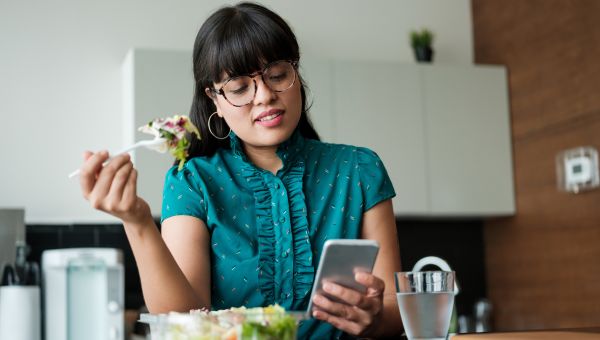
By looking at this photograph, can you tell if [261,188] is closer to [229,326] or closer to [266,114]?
[266,114]

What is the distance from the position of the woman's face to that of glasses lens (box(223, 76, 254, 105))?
1 cm

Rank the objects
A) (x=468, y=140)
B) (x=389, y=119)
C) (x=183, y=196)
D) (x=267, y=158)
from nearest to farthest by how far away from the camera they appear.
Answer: (x=183, y=196) → (x=267, y=158) → (x=389, y=119) → (x=468, y=140)

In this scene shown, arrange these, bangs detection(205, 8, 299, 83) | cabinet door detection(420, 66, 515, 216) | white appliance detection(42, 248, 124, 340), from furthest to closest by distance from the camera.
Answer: cabinet door detection(420, 66, 515, 216), white appliance detection(42, 248, 124, 340), bangs detection(205, 8, 299, 83)

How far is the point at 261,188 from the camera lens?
1.86 metres

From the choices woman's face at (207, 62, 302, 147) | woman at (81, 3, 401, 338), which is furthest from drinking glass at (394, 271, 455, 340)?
woman's face at (207, 62, 302, 147)

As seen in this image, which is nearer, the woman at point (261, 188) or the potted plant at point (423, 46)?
the woman at point (261, 188)

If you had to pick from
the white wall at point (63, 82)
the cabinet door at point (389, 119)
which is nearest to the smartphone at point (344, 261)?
the white wall at point (63, 82)

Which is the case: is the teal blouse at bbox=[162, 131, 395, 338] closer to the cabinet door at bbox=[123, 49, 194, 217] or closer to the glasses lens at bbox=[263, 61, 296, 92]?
the glasses lens at bbox=[263, 61, 296, 92]

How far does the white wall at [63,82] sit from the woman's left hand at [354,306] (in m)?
2.86

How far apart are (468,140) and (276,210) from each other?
9.68 ft

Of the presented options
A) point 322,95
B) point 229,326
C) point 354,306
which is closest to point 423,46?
point 322,95

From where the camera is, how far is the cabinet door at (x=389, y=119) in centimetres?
443

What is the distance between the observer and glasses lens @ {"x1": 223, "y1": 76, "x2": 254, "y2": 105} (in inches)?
67.8

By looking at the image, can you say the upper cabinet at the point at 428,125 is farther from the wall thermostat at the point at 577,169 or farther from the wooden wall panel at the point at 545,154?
the wall thermostat at the point at 577,169
